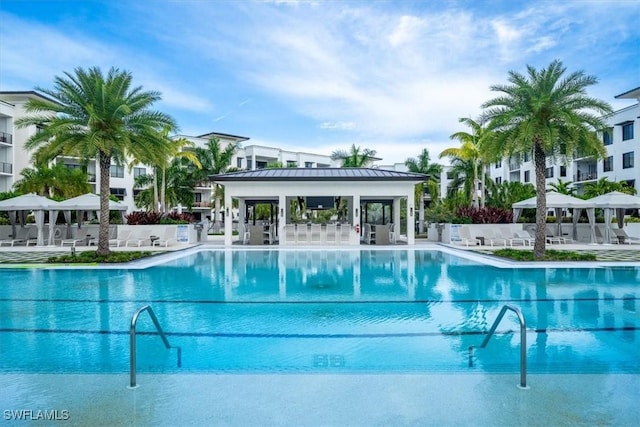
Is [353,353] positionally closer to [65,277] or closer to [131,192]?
[65,277]

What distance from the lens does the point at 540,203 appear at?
17875mm

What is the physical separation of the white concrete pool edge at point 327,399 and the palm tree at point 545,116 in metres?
13.5

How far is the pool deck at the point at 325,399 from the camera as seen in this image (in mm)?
4152

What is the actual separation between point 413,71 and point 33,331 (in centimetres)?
2512

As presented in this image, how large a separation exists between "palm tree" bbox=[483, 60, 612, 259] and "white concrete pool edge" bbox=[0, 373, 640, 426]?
532 inches

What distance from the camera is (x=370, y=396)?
4.73m

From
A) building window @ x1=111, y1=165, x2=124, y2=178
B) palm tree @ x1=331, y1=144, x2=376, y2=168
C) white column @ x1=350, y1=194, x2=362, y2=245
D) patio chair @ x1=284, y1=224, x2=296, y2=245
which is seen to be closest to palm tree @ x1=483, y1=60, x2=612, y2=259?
white column @ x1=350, y1=194, x2=362, y2=245

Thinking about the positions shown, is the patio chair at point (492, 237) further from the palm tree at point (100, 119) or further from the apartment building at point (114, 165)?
the apartment building at point (114, 165)

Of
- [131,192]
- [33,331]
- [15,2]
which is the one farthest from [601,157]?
[131,192]

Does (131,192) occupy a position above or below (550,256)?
above

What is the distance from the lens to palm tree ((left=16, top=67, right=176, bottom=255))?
1705 centimetres

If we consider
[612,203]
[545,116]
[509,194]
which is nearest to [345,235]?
[545,116]

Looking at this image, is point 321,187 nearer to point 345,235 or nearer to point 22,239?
point 345,235

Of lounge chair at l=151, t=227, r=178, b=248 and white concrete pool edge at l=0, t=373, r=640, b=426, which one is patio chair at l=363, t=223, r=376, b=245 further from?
white concrete pool edge at l=0, t=373, r=640, b=426
